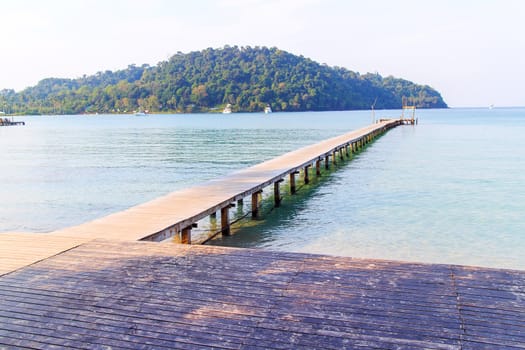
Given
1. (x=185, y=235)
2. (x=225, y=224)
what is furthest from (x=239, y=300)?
(x=225, y=224)

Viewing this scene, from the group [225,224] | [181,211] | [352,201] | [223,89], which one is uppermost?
[223,89]

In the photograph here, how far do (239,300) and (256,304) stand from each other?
0.57 ft

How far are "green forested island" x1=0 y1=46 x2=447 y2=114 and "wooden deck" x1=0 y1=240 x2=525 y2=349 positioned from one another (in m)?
128

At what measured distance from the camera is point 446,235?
10484mm

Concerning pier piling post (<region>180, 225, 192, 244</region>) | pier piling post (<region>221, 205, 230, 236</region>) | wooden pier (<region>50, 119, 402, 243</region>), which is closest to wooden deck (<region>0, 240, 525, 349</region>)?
wooden pier (<region>50, 119, 402, 243</region>)

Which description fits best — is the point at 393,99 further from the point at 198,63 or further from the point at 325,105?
the point at 198,63

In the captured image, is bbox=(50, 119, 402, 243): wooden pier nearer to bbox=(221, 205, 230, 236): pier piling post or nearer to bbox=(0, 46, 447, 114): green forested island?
bbox=(221, 205, 230, 236): pier piling post

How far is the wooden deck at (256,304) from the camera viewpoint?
355 centimetres

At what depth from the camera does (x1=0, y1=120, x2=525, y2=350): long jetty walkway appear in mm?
3557

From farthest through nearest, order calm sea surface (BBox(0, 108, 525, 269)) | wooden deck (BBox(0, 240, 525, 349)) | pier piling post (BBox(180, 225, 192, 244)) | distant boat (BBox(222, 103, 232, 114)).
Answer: distant boat (BBox(222, 103, 232, 114)), calm sea surface (BBox(0, 108, 525, 269)), pier piling post (BBox(180, 225, 192, 244)), wooden deck (BBox(0, 240, 525, 349))

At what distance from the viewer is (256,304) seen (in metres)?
4.14

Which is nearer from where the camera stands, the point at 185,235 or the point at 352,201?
the point at 185,235

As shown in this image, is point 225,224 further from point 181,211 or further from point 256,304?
point 256,304

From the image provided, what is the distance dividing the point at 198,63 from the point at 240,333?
141733 mm
